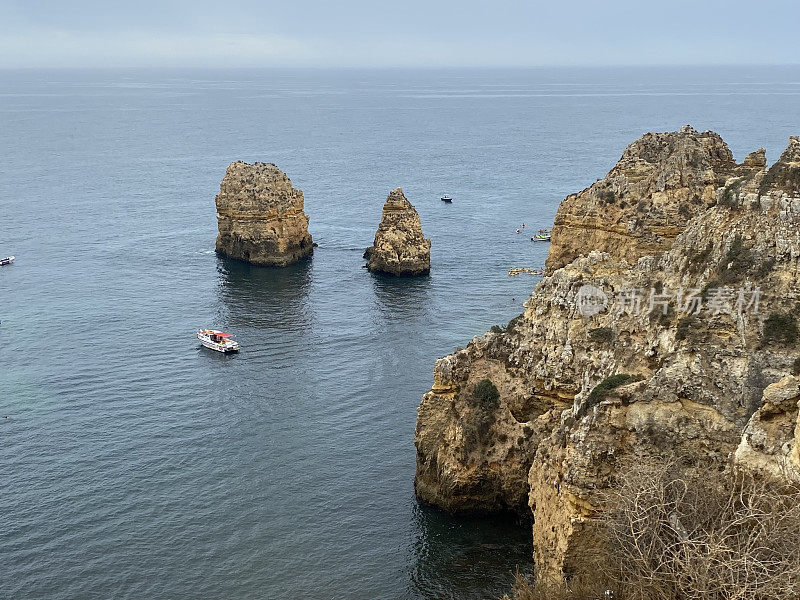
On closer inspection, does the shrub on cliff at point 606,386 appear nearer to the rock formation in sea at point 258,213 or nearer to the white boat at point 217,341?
the white boat at point 217,341

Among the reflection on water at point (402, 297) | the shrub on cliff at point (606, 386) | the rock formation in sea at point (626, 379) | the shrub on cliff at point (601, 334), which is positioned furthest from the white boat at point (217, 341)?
the shrub on cliff at point (606, 386)

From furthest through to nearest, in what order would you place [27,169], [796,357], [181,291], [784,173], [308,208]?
[27,169]
[308,208]
[181,291]
[784,173]
[796,357]

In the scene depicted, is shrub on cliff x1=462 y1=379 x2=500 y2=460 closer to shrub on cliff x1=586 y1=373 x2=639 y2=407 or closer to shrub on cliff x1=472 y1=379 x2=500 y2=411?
shrub on cliff x1=472 y1=379 x2=500 y2=411

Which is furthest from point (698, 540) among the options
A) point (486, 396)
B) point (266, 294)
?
point (266, 294)

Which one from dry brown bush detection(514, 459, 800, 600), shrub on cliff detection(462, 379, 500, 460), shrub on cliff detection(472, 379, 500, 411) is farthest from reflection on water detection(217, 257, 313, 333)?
dry brown bush detection(514, 459, 800, 600)

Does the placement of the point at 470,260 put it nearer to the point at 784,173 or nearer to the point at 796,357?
the point at 784,173

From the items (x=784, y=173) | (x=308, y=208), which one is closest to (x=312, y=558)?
(x=784, y=173)

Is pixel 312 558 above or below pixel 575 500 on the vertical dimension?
below
